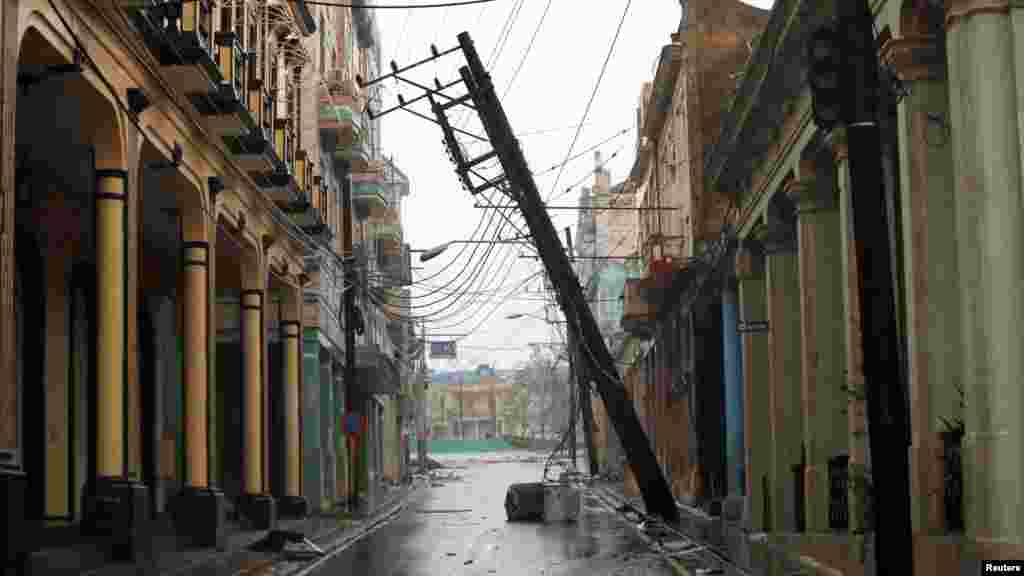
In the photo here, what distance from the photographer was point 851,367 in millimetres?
19453

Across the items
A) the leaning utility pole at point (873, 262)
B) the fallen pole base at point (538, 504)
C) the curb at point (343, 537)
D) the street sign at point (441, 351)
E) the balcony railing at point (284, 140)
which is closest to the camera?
the leaning utility pole at point (873, 262)

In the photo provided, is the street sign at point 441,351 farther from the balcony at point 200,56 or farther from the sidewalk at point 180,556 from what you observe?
the balcony at point 200,56

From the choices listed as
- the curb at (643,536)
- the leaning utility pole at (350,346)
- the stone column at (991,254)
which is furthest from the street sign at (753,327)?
the stone column at (991,254)

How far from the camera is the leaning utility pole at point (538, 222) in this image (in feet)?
94.9

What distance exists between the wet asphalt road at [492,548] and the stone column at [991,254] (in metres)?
6.63

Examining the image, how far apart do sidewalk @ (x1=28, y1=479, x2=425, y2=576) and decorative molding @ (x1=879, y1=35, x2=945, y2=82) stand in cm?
945

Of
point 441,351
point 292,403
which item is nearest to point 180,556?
point 292,403

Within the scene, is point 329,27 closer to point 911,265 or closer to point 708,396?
point 708,396

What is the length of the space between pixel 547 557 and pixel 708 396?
59.5ft

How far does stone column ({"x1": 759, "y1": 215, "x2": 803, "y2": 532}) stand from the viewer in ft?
88.1

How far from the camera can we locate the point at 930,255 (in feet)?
50.0

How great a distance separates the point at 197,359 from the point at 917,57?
1346cm

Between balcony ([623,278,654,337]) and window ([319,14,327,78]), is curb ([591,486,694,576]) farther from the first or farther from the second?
window ([319,14,327,78])

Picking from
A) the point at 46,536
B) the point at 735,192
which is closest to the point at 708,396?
the point at 735,192
